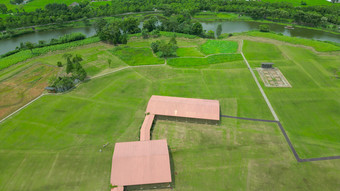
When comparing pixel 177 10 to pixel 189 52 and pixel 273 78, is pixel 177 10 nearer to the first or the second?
pixel 189 52

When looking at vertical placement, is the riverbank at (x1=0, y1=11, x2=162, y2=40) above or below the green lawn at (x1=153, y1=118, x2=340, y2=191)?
above

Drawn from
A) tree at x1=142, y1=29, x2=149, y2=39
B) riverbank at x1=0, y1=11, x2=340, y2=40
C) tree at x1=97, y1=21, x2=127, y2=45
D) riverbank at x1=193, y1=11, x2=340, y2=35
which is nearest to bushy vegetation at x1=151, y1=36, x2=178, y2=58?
tree at x1=142, y1=29, x2=149, y2=39

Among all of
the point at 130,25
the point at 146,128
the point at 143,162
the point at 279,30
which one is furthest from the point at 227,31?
the point at 143,162

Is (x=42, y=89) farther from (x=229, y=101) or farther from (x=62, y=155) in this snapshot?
(x=229, y=101)

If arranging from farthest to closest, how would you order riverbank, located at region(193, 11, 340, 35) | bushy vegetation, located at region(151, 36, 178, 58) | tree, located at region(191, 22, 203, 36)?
1. riverbank, located at region(193, 11, 340, 35)
2. tree, located at region(191, 22, 203, 36)
3. bushy vegetation, located at region(151, 36, 178, 58)

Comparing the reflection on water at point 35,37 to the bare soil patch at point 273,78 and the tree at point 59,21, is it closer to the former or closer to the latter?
the tree at point 59,21

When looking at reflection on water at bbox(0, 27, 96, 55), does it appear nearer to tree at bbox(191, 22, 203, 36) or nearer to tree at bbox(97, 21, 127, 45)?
tree at bbox(97, 21, 127, 45)

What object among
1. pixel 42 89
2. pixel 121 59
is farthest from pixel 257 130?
pixel 42 89
